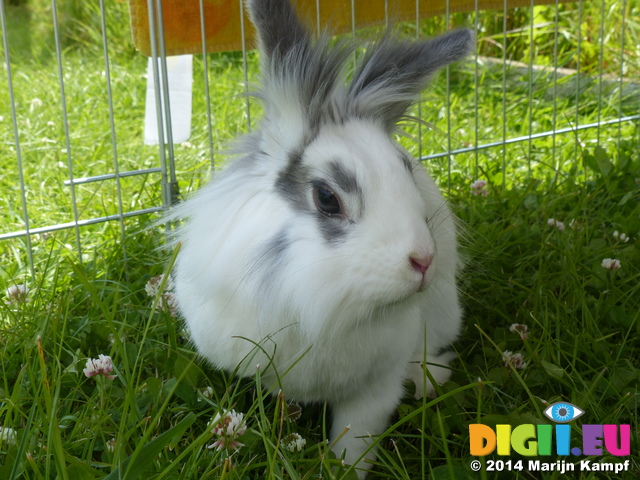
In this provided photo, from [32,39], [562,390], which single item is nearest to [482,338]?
[562,390]

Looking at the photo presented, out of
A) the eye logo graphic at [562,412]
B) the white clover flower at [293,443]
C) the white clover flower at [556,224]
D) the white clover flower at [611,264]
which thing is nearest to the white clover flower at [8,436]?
the white clover flower at [293,443]

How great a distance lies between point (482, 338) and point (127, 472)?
3.87 feet

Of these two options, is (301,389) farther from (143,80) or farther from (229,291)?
(143,80)

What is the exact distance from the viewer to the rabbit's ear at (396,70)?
1.55 m

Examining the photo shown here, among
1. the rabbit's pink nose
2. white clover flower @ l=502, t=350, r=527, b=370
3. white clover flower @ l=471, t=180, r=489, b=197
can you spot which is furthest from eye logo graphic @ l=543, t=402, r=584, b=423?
white clover flower @ l=471, t=180, r=489, b=197

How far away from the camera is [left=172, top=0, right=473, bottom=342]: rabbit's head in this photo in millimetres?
1291

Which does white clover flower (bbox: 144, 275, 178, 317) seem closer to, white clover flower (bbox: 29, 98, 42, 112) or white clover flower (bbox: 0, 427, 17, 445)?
white clover flower (bbox: 0, 427, 17, 445)

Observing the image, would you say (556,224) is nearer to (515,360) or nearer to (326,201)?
(515,360)

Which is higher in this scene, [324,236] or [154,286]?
[324,236]

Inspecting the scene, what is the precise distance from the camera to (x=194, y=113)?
3941 mm

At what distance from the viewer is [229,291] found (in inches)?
58.2

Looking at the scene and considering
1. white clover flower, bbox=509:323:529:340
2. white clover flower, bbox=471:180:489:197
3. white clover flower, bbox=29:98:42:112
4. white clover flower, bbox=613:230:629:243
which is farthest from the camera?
white clover flower, bbox=29:98:42:112

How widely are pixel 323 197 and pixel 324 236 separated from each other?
87 millimetres

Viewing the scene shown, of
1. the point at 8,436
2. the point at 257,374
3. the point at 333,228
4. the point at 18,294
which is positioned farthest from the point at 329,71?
the point at 18,294
